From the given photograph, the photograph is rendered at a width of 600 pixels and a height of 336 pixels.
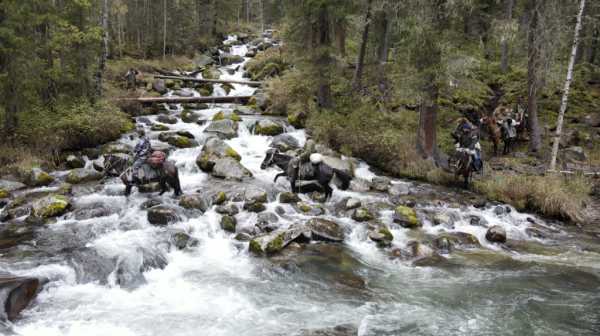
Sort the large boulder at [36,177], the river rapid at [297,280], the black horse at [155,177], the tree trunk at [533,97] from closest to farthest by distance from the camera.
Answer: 1. the river rapid at [297,280]
2. the black horse at [155,177]
3. the large boulder at [36,177]
4. the tree trunk at [533,97]

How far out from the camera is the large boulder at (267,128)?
63.0ft

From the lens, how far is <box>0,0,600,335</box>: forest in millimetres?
8125

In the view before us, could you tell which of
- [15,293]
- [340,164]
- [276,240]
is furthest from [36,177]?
[340,164]

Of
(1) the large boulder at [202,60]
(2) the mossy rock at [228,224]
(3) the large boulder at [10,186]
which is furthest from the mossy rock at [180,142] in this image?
(1) the large boulder at [202,60]

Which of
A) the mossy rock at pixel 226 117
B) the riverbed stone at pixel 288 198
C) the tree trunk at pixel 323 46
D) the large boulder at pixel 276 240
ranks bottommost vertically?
the large boulder at pixel 276 240

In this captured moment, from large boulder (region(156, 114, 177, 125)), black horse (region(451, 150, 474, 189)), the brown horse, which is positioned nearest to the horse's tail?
black horse (region(451, 150, 474, 189))

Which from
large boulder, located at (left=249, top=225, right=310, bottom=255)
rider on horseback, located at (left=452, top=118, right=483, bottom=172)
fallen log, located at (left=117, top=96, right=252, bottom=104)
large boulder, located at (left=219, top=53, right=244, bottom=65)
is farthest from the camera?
large boulder, located at (left=219, top=53, right=244, bottom=65)

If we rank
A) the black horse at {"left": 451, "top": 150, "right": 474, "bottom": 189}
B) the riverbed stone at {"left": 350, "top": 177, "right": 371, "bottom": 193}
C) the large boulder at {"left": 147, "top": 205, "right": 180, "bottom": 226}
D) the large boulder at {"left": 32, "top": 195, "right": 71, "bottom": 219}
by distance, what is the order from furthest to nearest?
the riverbed stone at {"left": 350, "top": 177, "right": 371, "bottom": 193} → the black horse at {"left": 451, "top": 150, "right": 474, "bottom": 189} → the large boulder at {"left": 32, "top": 195, "right": 71, "bottom": 219} → the large boulder at {"left": 147, "top": 205, "right": 180, "bottom": 226}

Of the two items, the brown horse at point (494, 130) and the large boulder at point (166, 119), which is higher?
the brown horse at point (494, 130)

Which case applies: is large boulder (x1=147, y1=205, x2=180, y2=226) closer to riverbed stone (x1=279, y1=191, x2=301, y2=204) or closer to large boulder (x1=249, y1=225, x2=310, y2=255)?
large boulder (x1=249, y1=225, x2=310, y2=255)

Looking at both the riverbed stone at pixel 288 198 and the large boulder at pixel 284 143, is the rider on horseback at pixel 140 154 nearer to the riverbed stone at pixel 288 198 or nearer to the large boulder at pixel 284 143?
the riverbed stone at pixel 288 198

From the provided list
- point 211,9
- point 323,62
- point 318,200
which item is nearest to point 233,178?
point 318,200

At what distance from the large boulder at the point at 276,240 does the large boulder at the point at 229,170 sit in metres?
4.96

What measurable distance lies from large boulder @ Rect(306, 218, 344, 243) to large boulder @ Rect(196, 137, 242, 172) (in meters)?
6.03
